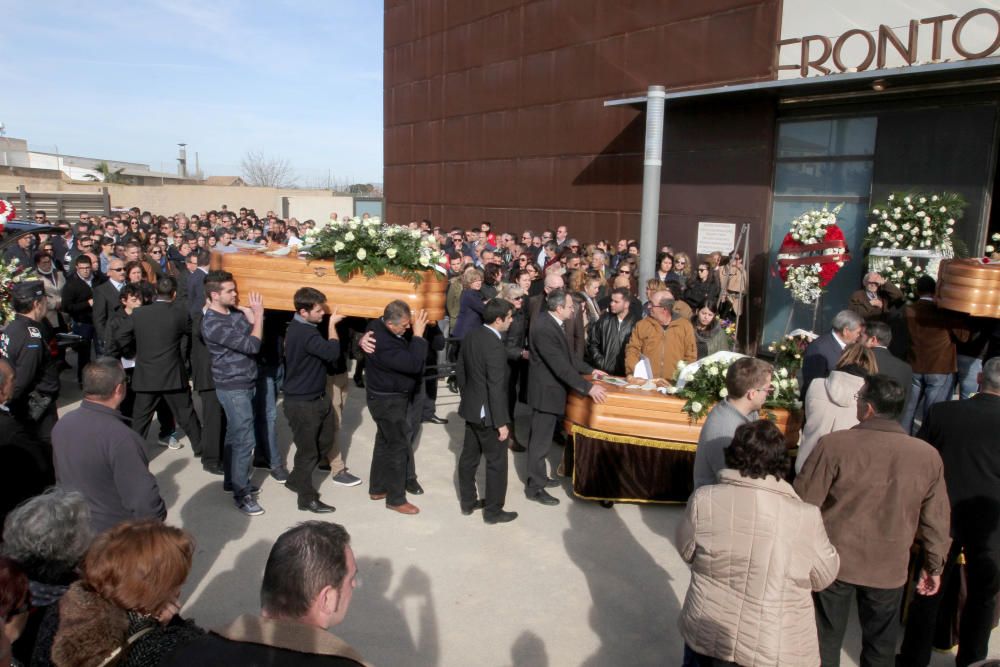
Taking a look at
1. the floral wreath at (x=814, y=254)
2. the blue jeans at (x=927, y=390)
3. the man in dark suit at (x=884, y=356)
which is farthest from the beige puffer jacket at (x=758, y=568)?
the floral wreath at (x=814, y=254)

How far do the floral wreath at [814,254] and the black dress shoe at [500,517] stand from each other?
6.57 metres

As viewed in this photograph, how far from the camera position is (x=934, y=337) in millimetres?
7488

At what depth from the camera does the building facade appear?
1008cm

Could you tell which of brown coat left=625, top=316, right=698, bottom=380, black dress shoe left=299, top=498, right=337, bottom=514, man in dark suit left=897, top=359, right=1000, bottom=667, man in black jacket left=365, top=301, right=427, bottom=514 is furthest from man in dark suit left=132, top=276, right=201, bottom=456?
man in dark suit left=897, top=359, right=1000, bottom=667

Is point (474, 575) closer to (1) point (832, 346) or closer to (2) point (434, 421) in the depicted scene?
(1) point (832, 346)

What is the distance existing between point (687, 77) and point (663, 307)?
7.37 metres

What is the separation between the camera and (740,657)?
321 cm

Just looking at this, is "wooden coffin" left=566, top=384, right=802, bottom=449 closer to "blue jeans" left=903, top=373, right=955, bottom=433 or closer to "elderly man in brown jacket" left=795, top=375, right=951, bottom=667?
"blue jeans" left=903, top=373, right=955, bottom=433

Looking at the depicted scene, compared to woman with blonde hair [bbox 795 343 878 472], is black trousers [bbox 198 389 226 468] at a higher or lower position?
lower

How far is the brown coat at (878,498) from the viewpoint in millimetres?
3699

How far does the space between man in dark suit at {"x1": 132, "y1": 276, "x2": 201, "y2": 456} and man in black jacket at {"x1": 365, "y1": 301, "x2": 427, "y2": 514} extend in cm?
200

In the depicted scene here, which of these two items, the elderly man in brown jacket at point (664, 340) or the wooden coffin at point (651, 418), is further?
the elderly man in brown jacket at point (664, 340)

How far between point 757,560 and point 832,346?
3637 millimetres

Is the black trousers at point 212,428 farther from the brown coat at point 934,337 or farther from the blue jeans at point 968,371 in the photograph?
the blue jeans at point 968,371
